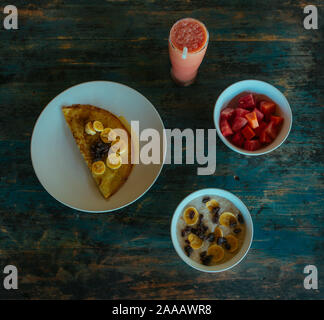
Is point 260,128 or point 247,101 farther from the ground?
point 247,101

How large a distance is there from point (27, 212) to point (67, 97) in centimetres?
51

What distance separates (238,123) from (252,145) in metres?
0.10

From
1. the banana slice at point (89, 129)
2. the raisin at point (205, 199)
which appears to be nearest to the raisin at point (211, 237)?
the raisin at point (205, 199)

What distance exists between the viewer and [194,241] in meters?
1.29

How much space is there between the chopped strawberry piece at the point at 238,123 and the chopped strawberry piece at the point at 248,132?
17 millimetres

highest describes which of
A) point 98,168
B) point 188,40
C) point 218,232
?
point 188,40

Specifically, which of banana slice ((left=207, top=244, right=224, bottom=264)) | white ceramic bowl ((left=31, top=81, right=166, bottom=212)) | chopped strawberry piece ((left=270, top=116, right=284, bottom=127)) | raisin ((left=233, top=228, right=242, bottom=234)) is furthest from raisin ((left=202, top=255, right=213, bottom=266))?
chopped strawberry piece ((left=270, top=116, right=284, bottom=127))

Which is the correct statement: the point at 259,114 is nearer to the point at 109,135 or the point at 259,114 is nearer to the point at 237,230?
the point at 237,230

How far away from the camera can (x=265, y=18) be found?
1451 mm

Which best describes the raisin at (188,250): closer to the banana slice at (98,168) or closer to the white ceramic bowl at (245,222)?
the white ceramic bowl at (245,222)

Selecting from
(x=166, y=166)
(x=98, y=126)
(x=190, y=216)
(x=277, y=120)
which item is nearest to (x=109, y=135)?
(x=98, y=126)

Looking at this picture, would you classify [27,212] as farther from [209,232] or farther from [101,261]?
[209,232]

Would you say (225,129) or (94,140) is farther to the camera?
(94,140)
